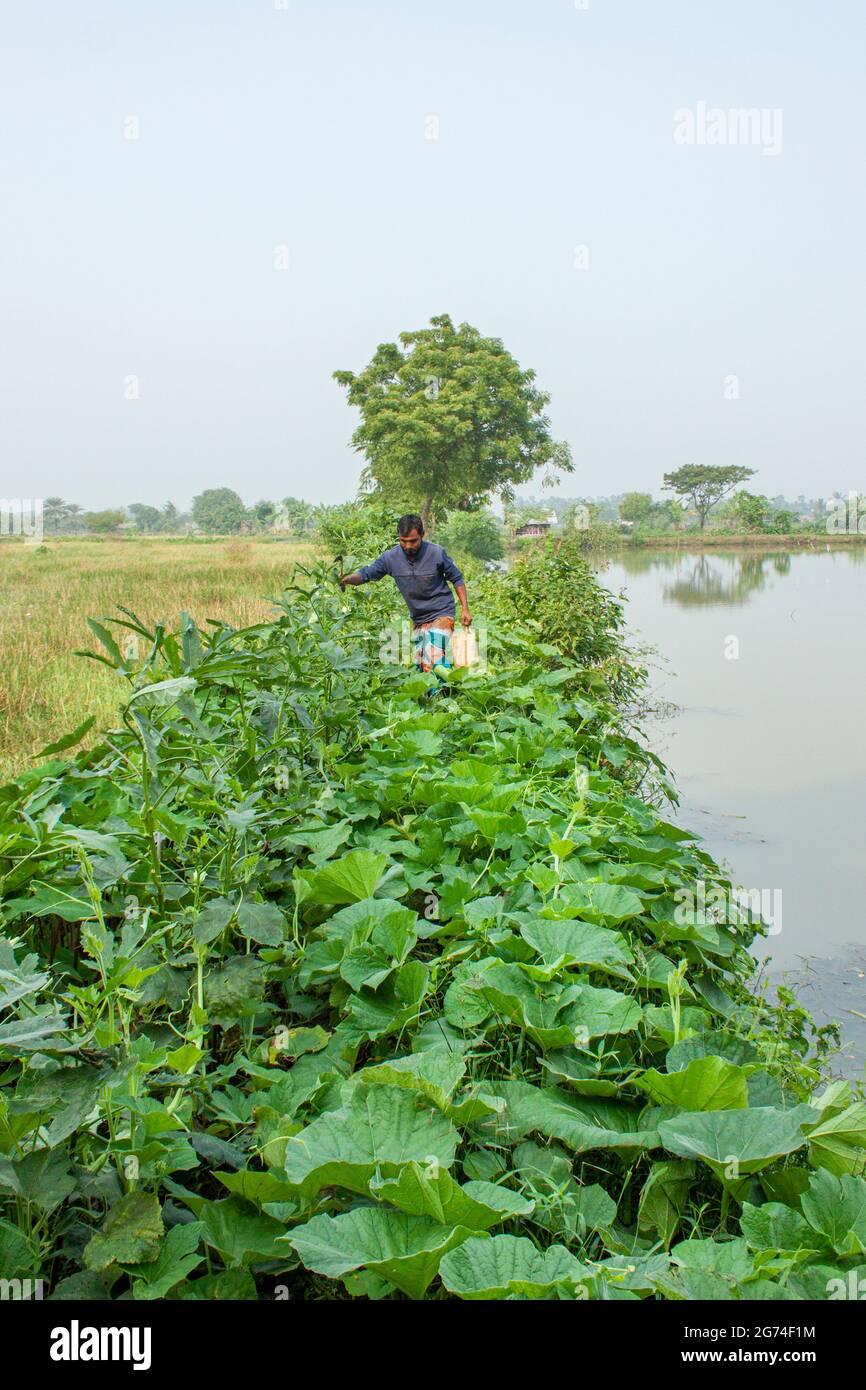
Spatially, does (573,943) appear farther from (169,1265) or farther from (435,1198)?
(169,1265)

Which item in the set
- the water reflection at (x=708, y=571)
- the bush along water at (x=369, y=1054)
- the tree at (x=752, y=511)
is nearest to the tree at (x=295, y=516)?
the water reflection at (x=708, y=571)

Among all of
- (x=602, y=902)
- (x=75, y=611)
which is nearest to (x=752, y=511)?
(x=75, y=611)

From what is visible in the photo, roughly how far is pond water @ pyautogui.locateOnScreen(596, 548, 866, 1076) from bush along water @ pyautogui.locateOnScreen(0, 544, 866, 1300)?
210cm

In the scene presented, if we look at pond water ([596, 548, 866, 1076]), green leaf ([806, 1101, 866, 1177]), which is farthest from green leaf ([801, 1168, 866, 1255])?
pond water ([596, 548, 866, 1076])

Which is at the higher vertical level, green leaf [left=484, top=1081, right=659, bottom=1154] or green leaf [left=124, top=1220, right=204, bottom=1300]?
green leaf [left=484, top=1081, right=659, bottom=1154]

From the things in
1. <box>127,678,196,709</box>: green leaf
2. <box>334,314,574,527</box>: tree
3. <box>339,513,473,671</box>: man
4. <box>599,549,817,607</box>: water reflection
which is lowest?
<box>127,678,196,709</box>: green leaf

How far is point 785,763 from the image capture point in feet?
32.1

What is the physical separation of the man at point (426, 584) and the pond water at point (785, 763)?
7.68 feet

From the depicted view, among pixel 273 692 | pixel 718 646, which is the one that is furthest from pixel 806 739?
pixel 273 692

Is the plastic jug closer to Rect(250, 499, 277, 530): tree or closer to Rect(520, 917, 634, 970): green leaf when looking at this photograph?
Rect(520, 917, 634, 970): green leaf

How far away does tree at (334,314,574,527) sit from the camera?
35.3m

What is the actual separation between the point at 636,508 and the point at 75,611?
82.9 m
